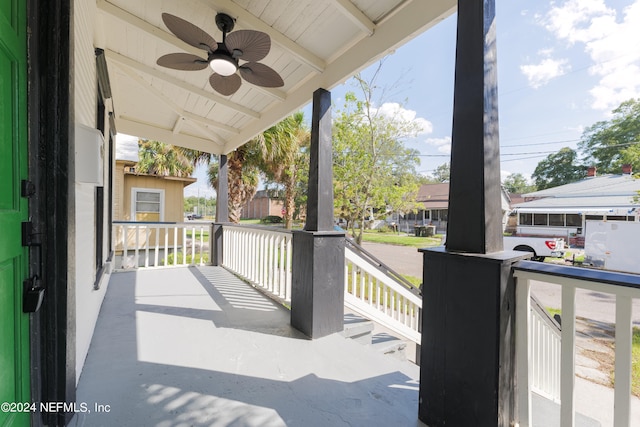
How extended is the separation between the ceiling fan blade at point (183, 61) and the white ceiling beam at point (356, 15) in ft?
5.01

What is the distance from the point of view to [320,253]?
2691 millimetres

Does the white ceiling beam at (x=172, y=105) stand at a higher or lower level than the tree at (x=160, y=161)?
lower

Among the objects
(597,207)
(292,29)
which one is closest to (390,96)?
(597,207)

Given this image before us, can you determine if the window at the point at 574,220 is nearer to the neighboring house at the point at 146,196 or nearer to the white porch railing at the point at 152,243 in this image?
the white porch railing at the point at 152,243

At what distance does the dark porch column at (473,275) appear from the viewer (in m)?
1.27

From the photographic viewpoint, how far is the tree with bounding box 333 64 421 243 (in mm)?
8539

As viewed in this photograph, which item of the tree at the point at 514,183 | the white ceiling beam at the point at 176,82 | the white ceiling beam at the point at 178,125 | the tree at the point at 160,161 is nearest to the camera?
the white ceiling beam at the point at 176,82

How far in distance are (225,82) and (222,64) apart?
42 cm

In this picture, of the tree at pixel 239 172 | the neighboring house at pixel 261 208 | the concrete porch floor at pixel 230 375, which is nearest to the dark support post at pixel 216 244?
the concrete porch floor at pixel 230 375

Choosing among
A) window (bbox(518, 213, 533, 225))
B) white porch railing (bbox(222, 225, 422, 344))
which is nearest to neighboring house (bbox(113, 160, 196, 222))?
white porch railing (bbox(222, 225, 422, 344))

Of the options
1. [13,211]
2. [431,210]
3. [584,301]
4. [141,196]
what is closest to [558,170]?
[584,301]

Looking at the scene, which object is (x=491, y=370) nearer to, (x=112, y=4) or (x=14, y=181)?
(x=14, y=181)

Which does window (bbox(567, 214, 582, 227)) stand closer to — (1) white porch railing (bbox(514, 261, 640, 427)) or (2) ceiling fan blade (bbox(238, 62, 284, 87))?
(1) white porch railing (bbox(514, 261, 640, 427))

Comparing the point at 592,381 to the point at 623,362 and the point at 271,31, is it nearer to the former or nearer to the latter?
the point at 623,362
